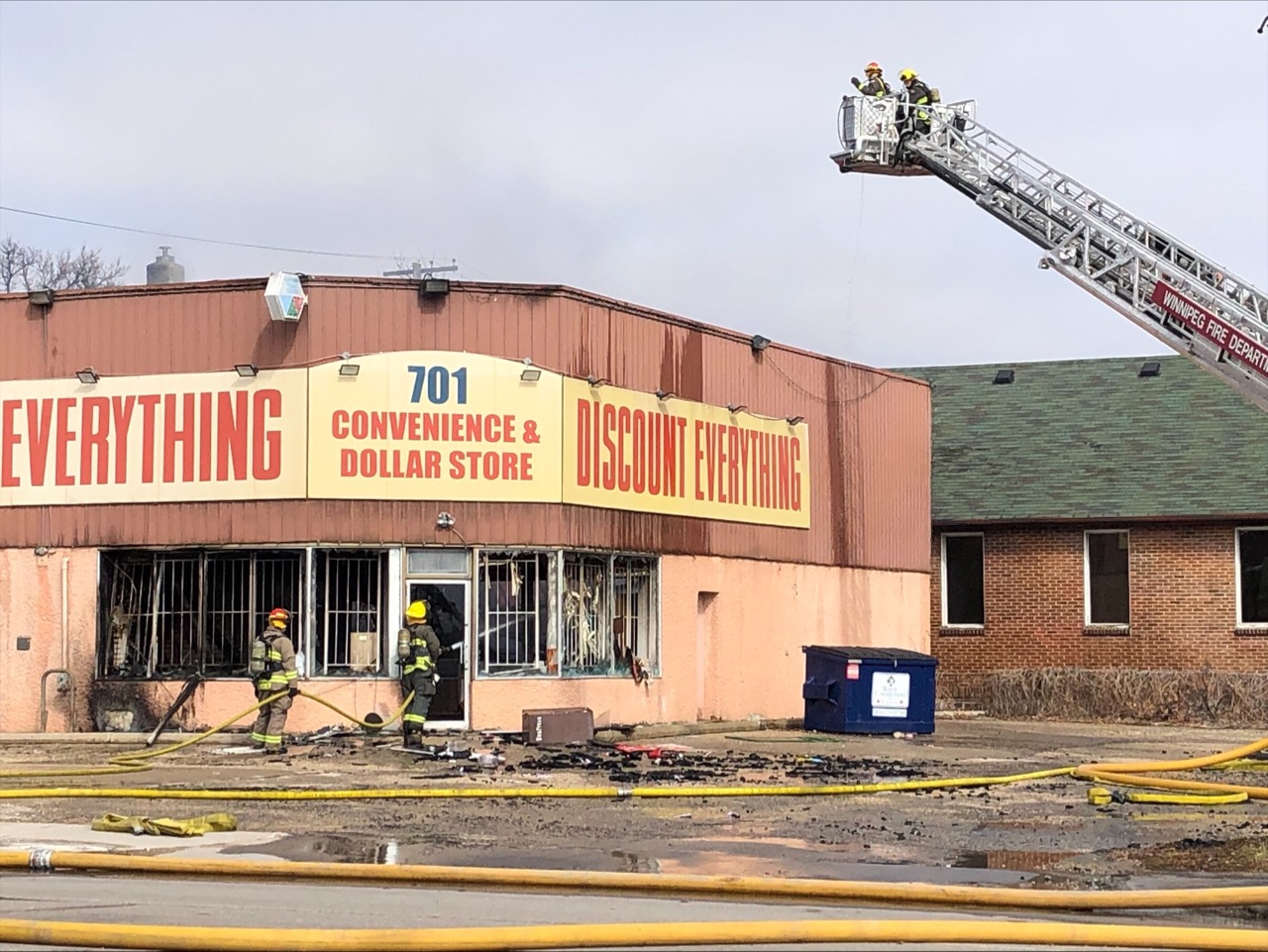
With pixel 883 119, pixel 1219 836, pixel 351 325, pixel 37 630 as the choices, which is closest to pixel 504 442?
pixel 351 325

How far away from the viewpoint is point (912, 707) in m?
24.1

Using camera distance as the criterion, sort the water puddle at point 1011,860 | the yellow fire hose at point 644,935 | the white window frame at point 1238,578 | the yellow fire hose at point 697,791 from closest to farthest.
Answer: the yellow fire hose at point 644,935 → the water puddle at point 1011,860 → the yellow fire hose at point 697,791 → the white window frame at point 1238,578

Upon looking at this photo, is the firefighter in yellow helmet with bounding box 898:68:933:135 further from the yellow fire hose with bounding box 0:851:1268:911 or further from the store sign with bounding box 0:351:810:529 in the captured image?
the yellow fire hose with bounding box 0:851:1268:911

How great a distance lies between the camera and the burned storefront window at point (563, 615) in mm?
22562

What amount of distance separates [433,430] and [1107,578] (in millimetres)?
14161

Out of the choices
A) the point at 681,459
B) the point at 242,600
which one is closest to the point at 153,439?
the point at 242,600

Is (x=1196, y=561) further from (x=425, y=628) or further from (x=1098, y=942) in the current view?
(x=1098, y=942)

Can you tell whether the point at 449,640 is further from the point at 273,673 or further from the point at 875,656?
the point at 875,656

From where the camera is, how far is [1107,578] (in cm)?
3106

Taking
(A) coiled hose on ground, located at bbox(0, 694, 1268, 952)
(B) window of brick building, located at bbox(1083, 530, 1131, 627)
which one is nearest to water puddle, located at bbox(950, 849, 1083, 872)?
(A) coiled hose on ground, located at bbox(0, 694, 1268, 952)

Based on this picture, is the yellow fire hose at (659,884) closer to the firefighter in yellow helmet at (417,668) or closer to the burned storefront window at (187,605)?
the firefighter in yellow helmet at (417,668)

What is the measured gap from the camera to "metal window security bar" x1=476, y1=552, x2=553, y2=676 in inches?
885

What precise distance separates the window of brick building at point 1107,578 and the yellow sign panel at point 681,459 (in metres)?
6.38

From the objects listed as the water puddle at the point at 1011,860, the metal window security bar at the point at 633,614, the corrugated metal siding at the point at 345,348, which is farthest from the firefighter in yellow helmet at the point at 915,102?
the water puddle at the point at 1011,860
